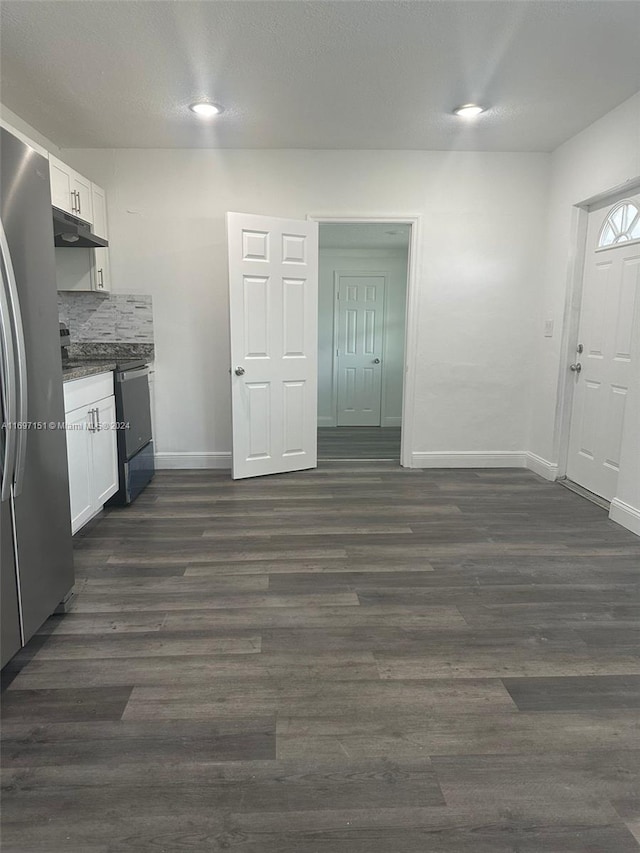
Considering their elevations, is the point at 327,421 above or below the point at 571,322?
below

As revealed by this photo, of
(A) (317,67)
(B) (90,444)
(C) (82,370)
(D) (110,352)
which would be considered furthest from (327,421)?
(A) (317,67)

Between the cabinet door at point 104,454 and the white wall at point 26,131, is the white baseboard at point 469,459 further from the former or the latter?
the white wall at point 26,131

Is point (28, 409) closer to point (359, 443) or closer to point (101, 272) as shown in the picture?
point (101, 272)

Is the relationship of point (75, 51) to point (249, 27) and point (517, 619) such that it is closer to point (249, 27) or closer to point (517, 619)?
point (249, 27)

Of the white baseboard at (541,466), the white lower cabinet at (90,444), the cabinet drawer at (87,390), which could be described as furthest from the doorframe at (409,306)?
the white lower cabinet at (90,444)

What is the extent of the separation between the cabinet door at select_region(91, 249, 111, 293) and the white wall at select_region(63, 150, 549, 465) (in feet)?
0.25

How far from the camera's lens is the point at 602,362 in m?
3.81

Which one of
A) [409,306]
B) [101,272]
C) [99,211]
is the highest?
[99,211]

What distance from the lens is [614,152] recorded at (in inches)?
136

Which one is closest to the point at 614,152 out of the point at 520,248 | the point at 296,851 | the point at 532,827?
the point at 520,248

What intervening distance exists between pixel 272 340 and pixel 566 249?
2.41 m

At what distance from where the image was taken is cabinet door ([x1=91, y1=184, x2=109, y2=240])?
13.0ft

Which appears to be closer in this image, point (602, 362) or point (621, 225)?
point (621, 225)

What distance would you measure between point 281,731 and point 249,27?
2.94 m
